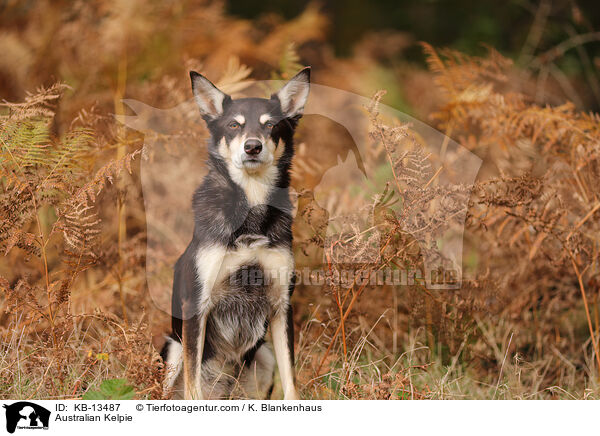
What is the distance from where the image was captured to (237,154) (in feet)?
10.5

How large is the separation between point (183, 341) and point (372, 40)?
26.9 ft

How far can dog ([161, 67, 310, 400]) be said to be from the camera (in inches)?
126

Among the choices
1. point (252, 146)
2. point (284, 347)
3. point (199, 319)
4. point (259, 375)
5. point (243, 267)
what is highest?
point (252, 146)

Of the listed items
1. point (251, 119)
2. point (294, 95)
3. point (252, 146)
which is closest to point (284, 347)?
point (252, 146)

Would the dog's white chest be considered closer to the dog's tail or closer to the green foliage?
the dog's tail

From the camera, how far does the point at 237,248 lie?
322 cm

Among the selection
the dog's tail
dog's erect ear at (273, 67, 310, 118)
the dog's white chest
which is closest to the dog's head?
dog's erect ear at (273, 67, 310, 118)

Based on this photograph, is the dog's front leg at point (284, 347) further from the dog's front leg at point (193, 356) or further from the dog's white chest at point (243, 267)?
the dog's front leg at point (193, 356)

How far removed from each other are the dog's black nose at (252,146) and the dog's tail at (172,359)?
1.23 m

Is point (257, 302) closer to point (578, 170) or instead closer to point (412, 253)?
point (412, 253)

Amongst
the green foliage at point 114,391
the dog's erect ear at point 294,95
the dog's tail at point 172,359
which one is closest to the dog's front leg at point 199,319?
the dog's tail at point 172,359

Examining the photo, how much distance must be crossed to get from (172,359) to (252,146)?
4.49 ft

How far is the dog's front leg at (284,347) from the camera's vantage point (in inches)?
128
